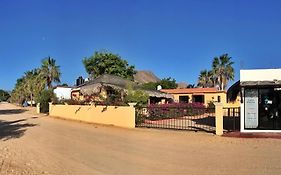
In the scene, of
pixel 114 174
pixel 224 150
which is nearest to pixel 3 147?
pixel 114 174

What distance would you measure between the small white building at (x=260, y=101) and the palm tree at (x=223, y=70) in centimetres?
4940

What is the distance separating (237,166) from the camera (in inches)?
392

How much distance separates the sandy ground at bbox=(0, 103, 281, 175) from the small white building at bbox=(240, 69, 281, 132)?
2.41 m

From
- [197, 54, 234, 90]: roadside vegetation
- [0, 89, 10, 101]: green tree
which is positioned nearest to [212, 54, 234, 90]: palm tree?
[197, 54, 234, 90]: roadside vegetation

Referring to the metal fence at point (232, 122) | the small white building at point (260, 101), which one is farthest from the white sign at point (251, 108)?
the metal fence at point (232, 122)

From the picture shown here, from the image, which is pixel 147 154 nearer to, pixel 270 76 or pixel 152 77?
pixel 270 76

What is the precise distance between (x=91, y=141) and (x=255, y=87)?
28.5 ft

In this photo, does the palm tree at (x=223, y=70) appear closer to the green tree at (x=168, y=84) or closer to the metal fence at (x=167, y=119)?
the green tree at (x=168, y=84)

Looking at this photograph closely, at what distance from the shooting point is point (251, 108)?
1855 cm

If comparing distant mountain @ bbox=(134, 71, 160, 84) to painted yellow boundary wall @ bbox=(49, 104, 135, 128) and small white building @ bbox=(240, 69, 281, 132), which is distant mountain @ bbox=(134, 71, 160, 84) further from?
small white building @ bbox=(240, 69, 281, 132)

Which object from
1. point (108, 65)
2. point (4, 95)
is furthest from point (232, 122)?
point (4, 95)

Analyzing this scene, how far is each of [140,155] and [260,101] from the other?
9229 mm

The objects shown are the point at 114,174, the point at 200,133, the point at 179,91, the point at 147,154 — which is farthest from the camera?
the point at 179,91

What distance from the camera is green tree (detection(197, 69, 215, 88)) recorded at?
7229 centimetres
